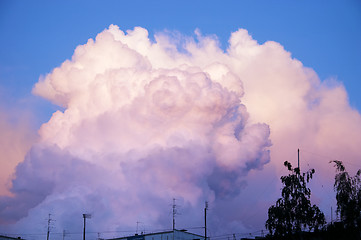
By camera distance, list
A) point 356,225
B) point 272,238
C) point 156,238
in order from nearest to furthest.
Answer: point 356,225
point 272,238
point 156,238

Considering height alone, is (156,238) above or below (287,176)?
below

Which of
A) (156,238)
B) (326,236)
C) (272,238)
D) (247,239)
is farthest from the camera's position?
(156,238)

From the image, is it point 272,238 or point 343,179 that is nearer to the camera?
point 343,179

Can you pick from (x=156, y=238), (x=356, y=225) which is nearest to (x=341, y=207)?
(x=356, y=225)

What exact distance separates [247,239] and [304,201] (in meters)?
23.5

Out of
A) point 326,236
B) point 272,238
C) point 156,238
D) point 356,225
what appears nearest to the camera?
point 356,225

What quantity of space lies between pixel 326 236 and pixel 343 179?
15908mm

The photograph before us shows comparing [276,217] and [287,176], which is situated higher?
[287,176]

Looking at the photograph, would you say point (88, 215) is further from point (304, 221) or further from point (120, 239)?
point (304, 221)

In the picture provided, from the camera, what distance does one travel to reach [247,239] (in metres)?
103

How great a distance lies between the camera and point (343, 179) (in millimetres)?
70875

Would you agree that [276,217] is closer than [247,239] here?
Yes

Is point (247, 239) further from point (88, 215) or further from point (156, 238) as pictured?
point (88, 215)

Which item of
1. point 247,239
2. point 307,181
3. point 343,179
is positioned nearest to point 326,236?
point 307,181
